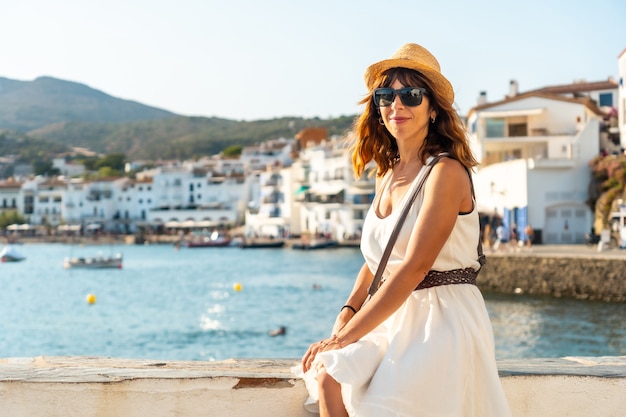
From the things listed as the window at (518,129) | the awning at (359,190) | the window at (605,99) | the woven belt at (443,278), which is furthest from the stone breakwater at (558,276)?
the awning at (359,190)

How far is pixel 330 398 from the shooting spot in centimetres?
260

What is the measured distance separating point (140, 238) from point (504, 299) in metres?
81.7

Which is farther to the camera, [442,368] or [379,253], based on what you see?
[379,253]

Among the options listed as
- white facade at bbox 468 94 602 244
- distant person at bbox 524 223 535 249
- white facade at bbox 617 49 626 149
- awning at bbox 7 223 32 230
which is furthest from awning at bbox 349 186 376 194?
awning at bbox 7 223 32 230

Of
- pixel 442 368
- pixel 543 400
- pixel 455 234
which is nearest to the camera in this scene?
pixel 442 368

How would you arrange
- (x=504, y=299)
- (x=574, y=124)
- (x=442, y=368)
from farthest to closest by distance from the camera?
(x=574, y=124) < (x=504, y=299) < (x=442, y=368)

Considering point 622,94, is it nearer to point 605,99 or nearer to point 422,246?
point 605,99

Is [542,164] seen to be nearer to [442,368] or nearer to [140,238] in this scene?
[442,368]

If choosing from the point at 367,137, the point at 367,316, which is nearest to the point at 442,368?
the point at 367,316

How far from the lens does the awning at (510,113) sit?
143 ft

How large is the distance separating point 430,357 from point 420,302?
201 mm

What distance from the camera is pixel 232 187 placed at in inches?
4183

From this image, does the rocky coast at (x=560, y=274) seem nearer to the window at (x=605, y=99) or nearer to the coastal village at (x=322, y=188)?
the coastal village at (x=322, y=188)

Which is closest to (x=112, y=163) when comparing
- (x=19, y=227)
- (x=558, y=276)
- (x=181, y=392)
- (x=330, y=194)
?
(x=19, y=227)
